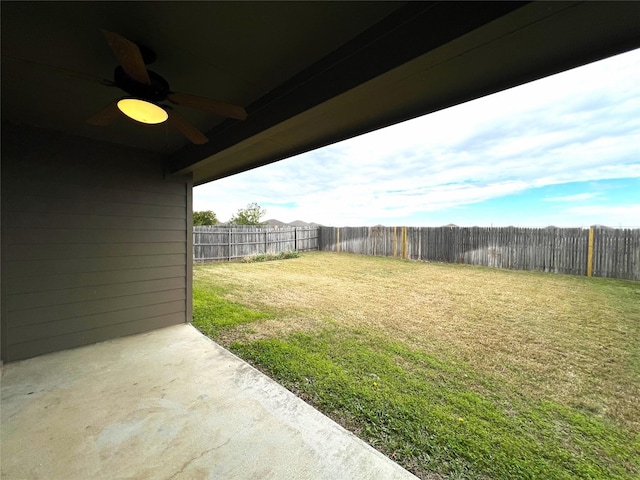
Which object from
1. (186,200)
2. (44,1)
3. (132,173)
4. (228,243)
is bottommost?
(228,243)

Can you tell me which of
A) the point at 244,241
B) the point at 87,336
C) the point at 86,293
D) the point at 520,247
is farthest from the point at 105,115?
the point at 520,247

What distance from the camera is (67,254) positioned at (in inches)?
102

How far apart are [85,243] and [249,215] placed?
12142 mm

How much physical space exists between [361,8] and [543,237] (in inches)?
315

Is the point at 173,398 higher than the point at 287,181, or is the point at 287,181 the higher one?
the point at 287,181

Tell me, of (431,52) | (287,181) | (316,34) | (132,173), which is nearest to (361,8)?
(316,34)

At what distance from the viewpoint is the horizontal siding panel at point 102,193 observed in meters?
2.40

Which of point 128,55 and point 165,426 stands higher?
point 128,55

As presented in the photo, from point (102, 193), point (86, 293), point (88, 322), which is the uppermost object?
point (102, 193)

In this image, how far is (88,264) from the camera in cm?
271

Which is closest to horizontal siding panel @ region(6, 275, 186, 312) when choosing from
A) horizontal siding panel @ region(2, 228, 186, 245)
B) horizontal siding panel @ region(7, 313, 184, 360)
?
horizontal siding panel @ region(7, 313, 184, 360)

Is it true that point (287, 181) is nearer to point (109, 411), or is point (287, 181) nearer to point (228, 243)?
point (228, 243)

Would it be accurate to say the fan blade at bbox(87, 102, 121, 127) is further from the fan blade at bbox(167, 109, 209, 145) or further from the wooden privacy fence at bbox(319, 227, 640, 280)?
the wooden privacy fence at bbox(319, 227, 640, 280)

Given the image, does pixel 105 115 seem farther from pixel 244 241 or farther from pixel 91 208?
pixel 244 241
